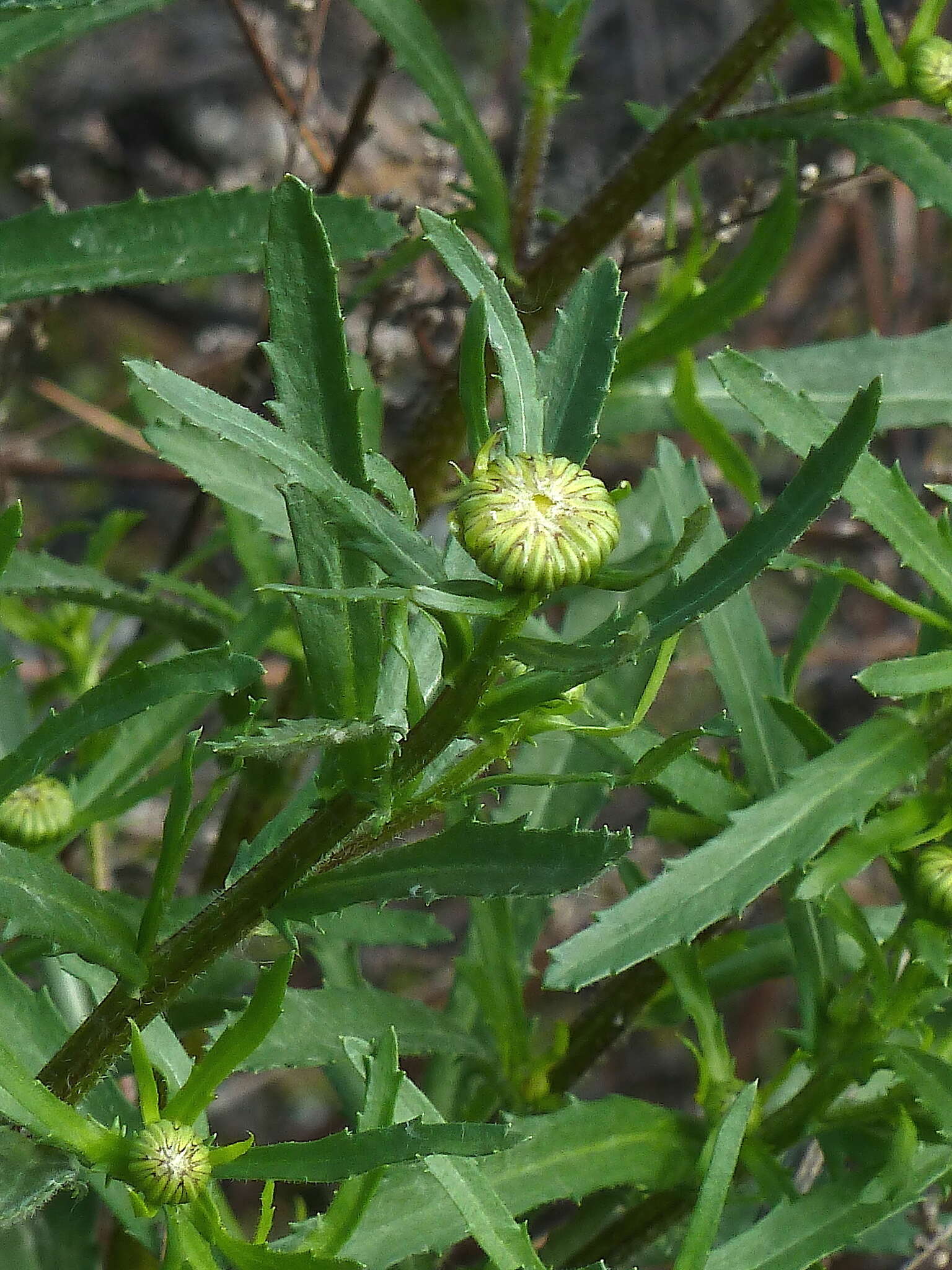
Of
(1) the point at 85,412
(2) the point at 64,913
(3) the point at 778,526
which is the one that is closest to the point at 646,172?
(3) the point at 778,526

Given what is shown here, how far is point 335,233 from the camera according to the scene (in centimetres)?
112

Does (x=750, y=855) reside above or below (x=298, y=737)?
below

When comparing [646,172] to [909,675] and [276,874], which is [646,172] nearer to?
[909,675]

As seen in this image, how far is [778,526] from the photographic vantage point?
0.59m

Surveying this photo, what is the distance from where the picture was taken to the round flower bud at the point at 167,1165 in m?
0.65

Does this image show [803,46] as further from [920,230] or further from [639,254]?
[639,254]

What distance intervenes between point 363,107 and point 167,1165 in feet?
3.81

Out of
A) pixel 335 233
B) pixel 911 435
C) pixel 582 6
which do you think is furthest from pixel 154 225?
pixel 911 435

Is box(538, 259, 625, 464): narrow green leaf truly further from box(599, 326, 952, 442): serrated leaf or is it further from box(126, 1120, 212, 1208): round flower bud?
box(599, 326, 952, 442): serrated leaf

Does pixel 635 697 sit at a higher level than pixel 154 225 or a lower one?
lower

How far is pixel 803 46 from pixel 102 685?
2592mm

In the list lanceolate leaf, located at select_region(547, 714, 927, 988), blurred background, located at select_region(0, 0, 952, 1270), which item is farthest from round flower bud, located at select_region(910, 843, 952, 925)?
blurred background, located at select_region(0, 0, 952, 1270)

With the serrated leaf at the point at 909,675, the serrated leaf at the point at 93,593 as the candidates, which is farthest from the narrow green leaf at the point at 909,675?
the serrated leaf at the point at 93,593

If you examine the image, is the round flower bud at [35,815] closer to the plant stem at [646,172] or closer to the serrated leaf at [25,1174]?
the serrated leaf at [25,1174]
